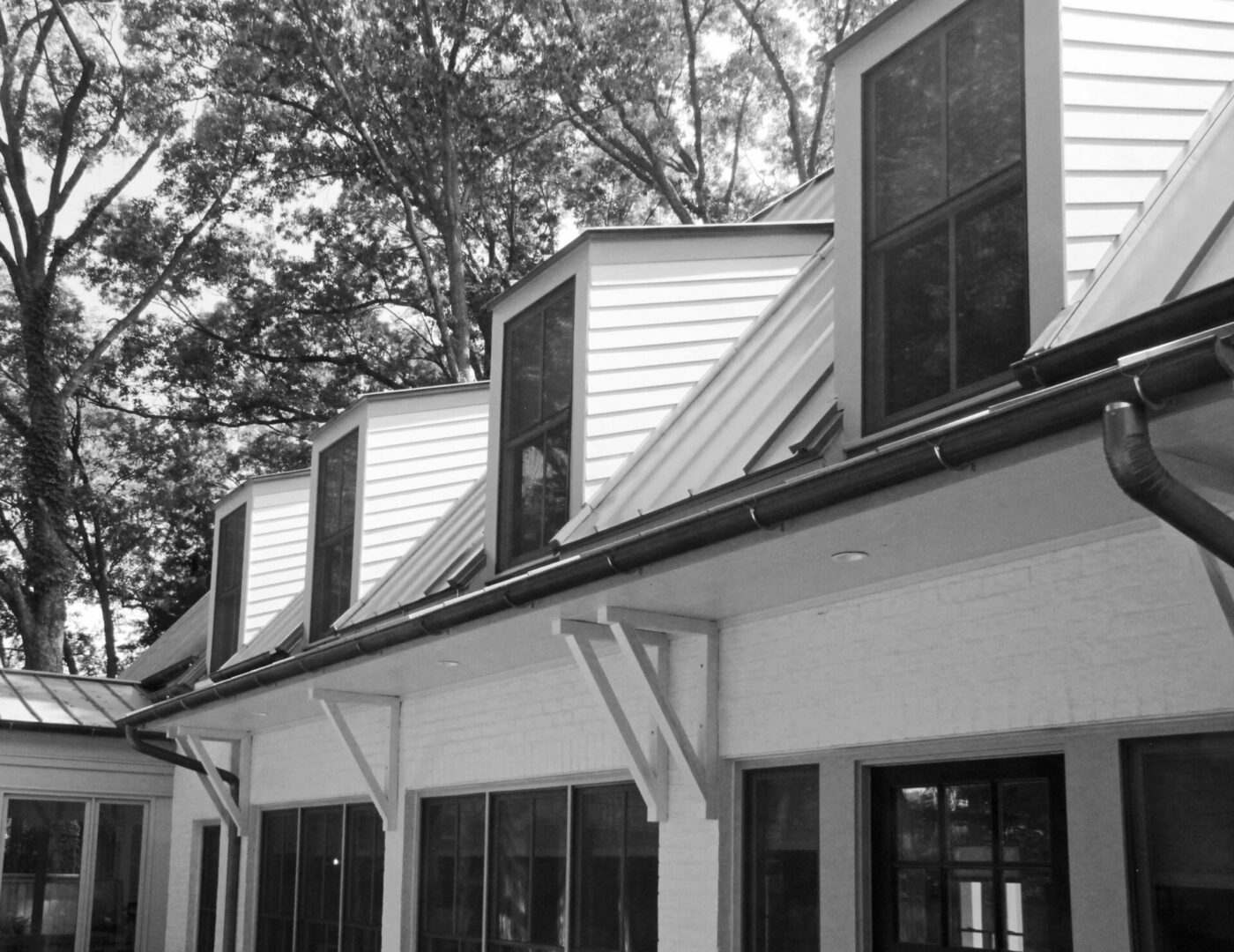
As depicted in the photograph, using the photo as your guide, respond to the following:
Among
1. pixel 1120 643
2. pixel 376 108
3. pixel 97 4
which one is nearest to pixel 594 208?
pixel 376 108

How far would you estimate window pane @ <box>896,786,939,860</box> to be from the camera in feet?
19.7

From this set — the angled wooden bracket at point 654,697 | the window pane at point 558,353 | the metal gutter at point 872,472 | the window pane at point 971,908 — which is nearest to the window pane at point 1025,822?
the window pane at point 971,908

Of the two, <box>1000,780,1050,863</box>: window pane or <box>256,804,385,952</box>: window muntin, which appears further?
<box>256,804,385,952</box>: window muntin

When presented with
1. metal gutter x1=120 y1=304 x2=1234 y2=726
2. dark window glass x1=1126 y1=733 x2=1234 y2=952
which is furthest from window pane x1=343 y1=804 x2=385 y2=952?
dark window glass x1=1126 y1=733 x2=1234 y2=952

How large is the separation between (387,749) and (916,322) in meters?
5.80

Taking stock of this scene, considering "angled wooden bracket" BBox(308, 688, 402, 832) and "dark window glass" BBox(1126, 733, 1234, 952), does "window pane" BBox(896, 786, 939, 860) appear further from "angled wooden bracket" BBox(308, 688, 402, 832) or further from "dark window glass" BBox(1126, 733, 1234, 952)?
"angled wooden bracket" BBox(308, 688, 402, 832)

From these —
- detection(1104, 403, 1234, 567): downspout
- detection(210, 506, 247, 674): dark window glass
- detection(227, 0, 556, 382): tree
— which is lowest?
detection(1104, 403, 1234, 567): downspout

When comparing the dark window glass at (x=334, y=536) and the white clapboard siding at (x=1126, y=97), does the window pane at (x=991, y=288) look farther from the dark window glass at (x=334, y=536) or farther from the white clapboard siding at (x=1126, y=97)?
the dark window glass at (x=334, y=536)

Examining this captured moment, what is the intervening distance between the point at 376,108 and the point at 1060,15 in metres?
15.1

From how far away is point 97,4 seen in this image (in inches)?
902

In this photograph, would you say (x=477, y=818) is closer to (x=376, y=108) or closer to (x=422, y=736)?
(x=422, y=736)

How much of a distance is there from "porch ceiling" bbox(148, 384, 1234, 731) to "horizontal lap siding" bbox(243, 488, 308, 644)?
18.2 ft

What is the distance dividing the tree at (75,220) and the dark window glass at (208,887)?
8502mm

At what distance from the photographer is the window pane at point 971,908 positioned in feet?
18.6
